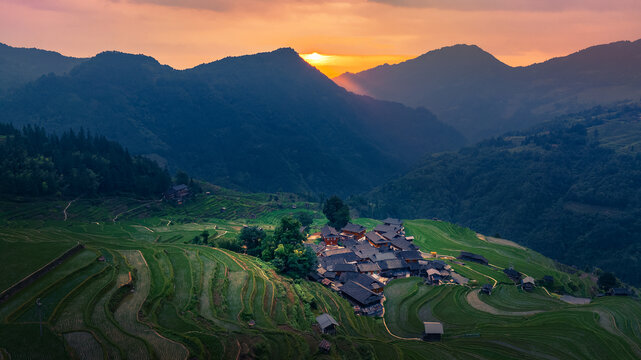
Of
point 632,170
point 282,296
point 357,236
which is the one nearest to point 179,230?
point 357,236

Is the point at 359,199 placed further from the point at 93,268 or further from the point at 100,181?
the point at 93,268

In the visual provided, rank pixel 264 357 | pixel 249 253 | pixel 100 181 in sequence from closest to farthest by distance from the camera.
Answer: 1. pixel 264 357
2. pixel 249 253
3. pixel 100 181

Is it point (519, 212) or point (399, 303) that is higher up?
point (399, 303)

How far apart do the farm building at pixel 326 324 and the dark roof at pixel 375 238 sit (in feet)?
145

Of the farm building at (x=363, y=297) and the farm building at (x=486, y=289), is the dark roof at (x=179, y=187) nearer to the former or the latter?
the farm building at (x=363, y=297)

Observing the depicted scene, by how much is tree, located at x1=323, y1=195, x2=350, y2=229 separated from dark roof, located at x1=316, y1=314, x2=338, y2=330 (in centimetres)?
5473

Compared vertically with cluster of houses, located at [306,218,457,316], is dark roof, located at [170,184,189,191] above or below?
above

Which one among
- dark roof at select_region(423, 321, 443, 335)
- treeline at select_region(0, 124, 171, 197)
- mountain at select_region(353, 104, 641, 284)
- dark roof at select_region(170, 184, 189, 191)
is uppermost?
treeline at select_region(0, 124, 171, 197)

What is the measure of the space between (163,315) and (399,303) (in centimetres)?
3219

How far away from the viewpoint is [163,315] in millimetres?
33188

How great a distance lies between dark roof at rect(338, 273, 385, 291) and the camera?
183 ft

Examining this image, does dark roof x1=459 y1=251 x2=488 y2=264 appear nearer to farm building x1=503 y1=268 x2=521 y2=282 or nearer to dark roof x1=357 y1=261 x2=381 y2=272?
farm building x1=503 y1=268 x2=521 y2=282

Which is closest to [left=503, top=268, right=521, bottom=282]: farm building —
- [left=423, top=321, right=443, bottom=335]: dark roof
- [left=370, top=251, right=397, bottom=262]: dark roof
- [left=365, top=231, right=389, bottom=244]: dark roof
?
[left=370, top=251, right=397, bottom=262]: dark roof

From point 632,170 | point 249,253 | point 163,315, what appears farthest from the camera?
point 632,170
